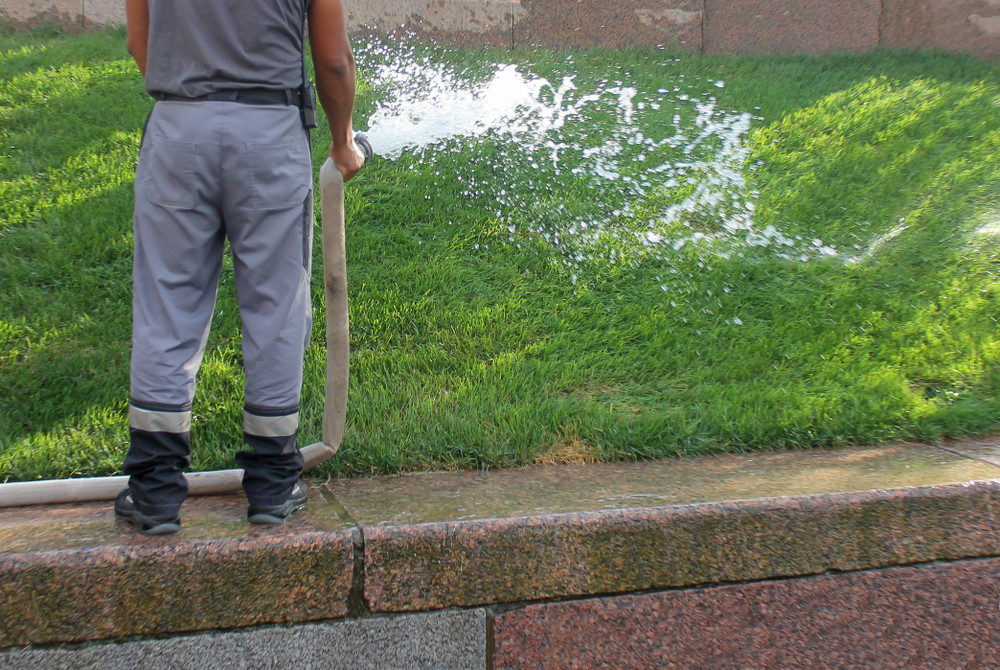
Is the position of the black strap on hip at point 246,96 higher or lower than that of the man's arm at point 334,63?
lower

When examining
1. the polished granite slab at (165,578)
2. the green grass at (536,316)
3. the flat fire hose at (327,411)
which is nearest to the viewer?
the polished granite slab at (165,578)

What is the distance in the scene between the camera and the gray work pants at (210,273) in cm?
197

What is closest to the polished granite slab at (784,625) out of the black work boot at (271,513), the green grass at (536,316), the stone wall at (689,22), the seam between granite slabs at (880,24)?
the black work boot at (271,513)

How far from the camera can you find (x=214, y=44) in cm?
198

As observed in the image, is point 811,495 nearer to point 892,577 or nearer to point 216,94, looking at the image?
point 892,577

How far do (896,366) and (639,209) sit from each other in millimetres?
1711

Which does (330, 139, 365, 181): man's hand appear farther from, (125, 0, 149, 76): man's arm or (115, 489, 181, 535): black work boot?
(115, 489, 181, 535): black work boot

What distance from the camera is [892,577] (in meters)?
2.21

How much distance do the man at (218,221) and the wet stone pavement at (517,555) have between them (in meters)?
0.15

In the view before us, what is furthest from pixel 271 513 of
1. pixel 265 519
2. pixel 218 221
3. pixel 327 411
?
pixel 218 221

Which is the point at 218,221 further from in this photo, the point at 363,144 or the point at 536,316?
the point at 536,316

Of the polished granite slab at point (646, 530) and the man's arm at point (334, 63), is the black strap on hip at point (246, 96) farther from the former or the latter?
the polished granite slab at point (646, 530)

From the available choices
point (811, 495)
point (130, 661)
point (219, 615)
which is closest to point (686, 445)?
point (811, 495)

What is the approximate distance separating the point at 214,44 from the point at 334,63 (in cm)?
29
